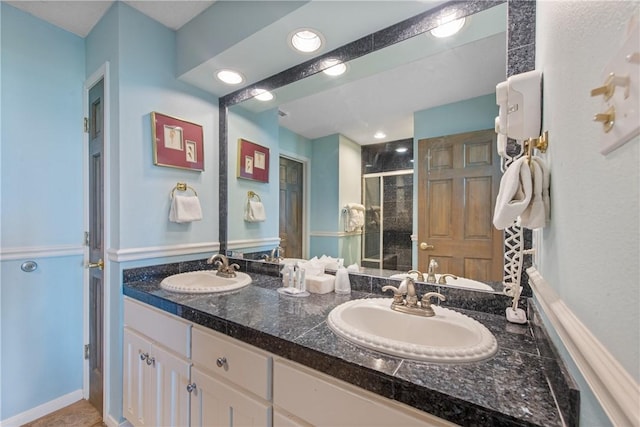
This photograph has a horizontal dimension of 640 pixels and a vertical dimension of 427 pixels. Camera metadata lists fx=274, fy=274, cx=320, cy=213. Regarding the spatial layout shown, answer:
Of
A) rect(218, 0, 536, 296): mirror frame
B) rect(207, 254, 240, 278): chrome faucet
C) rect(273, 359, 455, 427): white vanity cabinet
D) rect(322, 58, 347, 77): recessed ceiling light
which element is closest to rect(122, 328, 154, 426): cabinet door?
rect(207, 254, 240, 278): chrome faucet

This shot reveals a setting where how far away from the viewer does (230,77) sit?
176cm

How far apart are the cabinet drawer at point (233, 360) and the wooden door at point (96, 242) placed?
3.31 ft

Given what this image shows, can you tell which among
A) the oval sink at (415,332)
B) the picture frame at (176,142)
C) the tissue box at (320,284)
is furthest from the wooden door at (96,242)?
the oval sink at (415,332)

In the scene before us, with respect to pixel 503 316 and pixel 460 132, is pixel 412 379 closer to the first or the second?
pixel 503 316

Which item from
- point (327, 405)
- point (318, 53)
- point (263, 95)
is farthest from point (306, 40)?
point (327, 405)

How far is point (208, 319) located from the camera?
1071 mm

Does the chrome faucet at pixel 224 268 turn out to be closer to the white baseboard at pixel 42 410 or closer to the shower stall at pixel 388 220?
the shower stall at pixel 388 220

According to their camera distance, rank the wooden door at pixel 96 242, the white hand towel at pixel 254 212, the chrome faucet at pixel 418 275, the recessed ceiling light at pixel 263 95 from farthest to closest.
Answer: the white hand towel at pixel 254 212, the recessed ceiling light at pixel 263 95, the wooden door at pixel 96 242, the chrome faucet at pixel 418 275

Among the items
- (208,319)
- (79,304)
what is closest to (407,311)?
(208,319)

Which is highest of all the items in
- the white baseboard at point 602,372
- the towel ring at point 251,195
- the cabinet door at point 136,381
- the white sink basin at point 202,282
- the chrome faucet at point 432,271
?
the towel ring at point 251,195

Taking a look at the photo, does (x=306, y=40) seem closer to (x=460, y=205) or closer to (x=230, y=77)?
(x=230, y=77)

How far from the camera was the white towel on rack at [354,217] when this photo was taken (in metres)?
1.48

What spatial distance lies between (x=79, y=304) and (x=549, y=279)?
8.22 feet

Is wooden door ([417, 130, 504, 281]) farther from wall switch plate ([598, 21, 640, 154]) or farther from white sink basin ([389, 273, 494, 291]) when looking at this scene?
wall switch plate ([598, 21, 640, 154])
